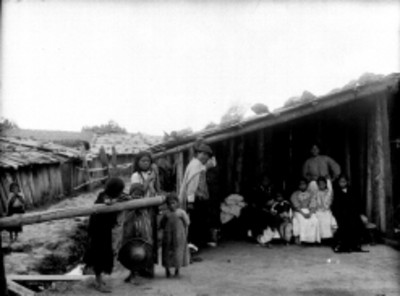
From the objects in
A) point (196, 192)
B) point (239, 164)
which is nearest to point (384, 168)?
point (239, 164)

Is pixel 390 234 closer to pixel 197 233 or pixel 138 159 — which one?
pixel 197 233

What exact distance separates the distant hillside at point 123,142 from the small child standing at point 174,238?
22691 mm

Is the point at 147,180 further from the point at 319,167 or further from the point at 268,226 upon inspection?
the point at 319,167

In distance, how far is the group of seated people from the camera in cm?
855

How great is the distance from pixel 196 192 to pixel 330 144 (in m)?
3.75

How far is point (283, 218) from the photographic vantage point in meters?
8.90

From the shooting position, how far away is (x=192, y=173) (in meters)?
7.88

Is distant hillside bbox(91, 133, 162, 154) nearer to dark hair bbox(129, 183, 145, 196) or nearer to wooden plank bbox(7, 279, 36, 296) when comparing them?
wooden plank bbox(7, 279, 36, 296)

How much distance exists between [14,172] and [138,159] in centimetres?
949

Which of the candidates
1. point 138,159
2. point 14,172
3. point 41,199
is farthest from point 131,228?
point 41,199

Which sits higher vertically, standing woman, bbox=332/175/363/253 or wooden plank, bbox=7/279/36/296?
standing woman, bbox=332/175/363/253

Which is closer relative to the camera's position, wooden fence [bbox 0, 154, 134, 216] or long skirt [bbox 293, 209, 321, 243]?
long skirt [bbox 293, 209, 321, 243]

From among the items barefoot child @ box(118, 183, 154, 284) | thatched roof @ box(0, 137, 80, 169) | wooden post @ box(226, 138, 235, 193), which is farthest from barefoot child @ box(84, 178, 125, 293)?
thatched roof @ box(0, 137, 80, 169)

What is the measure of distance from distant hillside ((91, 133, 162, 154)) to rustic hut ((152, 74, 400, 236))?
793 inches
